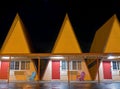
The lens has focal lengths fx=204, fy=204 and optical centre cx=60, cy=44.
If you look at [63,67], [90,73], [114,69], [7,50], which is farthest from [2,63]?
[114,69]

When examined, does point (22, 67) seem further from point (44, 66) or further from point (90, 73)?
point (90, 73)

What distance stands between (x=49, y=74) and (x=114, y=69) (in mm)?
9267

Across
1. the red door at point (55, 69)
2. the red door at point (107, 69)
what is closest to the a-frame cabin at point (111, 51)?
the red door at point (107, 69)

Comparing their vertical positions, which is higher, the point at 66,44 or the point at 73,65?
the point at 66,44

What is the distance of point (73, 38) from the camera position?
2756 cm

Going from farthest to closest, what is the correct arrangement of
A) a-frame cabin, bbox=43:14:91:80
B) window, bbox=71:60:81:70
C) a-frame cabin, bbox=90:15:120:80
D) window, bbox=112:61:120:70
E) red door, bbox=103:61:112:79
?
window, bbox=112:61:120:70 < red door, bbox=103:61:112:79 < window, bbox=71:60:81:70 < a-frame cabin, bbox=43:14:91:80 < a-frame cabin, bbox=90:15:120:80

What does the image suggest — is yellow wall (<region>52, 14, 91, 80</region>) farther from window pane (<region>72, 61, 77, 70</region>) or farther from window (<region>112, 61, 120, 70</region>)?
window (<region>112, 61, 120, 70</region>)

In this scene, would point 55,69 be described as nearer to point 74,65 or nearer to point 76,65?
point 74,65

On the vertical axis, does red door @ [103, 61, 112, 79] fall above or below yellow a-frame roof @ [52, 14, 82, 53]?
below

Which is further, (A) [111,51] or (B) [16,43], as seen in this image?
(B) [16,43]

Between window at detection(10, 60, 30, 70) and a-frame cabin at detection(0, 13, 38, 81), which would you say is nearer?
a-frame cabin at detection(0, 13, 38, 81)

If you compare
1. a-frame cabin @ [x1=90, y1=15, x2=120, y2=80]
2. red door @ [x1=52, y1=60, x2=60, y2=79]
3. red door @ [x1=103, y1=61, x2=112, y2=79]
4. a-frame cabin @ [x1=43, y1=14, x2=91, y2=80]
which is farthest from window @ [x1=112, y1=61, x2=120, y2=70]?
red door @ [x1=52, y1=60, x2=60, y2=79]

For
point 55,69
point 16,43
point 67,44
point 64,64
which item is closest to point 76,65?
point 64,64

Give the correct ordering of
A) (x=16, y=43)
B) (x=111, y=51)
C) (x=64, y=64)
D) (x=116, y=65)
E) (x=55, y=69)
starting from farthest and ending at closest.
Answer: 1. (x=116, y=65)
2. (x=64, y=64)
3. (x=55, y=69)
4. (x=16, y=43)
5. (x=111, y=51)
